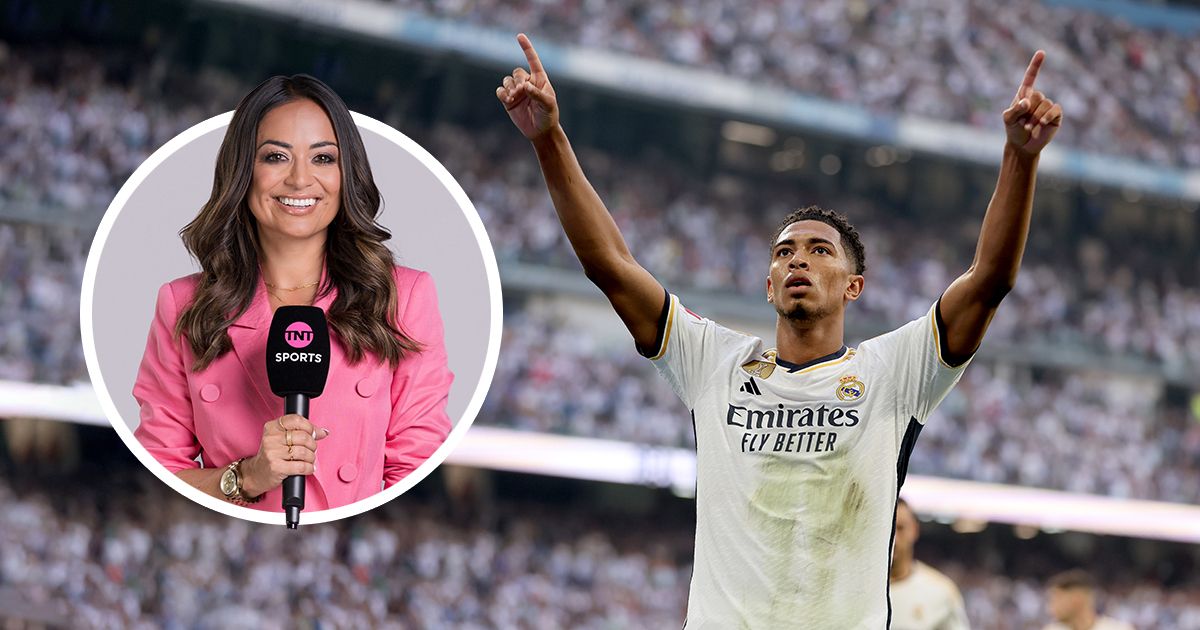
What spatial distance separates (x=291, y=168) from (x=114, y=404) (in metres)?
0.64

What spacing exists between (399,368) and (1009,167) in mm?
1601

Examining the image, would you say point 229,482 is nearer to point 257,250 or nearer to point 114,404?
point 114,404

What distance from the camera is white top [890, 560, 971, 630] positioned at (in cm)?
740

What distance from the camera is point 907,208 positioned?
1228 inches

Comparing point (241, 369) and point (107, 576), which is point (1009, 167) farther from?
point (107, 576)

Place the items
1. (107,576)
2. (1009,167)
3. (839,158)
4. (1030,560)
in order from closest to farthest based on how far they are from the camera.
A: (1009,167)
(107,576)
(1030,560)
(839,158)

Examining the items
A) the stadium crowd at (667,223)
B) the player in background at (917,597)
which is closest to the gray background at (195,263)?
the player in background at (917,597)

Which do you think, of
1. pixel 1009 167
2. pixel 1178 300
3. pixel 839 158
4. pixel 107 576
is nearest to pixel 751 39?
pixel 839 158

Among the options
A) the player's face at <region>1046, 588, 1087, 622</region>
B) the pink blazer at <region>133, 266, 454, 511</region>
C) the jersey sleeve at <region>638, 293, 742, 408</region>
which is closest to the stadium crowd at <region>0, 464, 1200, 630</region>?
the player's face at <region>1046, 588, 1087, 622</region>

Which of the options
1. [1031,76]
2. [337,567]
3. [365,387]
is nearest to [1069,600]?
[1031,76]

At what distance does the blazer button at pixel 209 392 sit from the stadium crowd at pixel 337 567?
1482 centimetres

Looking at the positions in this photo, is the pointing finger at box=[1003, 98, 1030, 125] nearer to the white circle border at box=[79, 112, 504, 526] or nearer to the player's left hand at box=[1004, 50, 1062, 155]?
the player's left hand at box=[1004, 50, 1062, 155]

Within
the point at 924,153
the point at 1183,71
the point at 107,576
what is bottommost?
the point at 107,576

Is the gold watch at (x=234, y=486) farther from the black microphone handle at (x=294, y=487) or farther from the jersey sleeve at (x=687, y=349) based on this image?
the jersey sleeve at (x=687, y=349)
